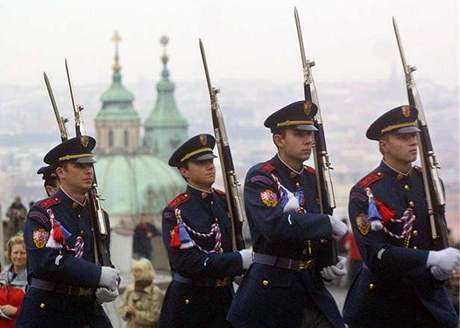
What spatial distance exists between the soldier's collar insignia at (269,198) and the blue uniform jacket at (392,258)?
1.51 ft

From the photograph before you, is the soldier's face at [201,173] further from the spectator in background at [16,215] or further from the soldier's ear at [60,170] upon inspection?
the spectator in background at [16,215]

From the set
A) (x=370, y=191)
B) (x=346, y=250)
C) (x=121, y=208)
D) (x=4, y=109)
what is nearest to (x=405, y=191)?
(x=370, y=191)

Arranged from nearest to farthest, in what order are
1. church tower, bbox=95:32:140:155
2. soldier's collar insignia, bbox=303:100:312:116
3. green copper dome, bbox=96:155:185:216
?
soldier's collar insignia, bbox=303:100:312:116 → church tower, bbox=95:32:140:155 → green copper dome, bbox=96:155:185:216

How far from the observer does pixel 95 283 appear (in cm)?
1068

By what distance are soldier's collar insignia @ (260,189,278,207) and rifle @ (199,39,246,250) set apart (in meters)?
0.56

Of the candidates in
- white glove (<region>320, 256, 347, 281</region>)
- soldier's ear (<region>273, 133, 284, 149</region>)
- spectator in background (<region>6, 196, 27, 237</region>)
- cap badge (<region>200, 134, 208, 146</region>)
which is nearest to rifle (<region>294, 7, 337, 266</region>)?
white glove (<region>320, 256, 347, 281</region>)

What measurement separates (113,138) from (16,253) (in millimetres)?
26897

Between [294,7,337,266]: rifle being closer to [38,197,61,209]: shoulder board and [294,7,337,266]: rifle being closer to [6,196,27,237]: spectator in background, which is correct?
[38,197,61,209]: shoulder board

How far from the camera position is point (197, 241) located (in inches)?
444

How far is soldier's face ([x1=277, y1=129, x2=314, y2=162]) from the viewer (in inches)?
424

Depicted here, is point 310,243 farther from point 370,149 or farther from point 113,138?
point 113,138

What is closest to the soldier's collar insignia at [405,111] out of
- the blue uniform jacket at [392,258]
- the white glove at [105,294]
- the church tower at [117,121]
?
the blue uniform jacket at [392,258]

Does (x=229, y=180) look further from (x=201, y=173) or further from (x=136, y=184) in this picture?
(x=136, y=184)

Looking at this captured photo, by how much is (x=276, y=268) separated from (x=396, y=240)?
28.7 inches
